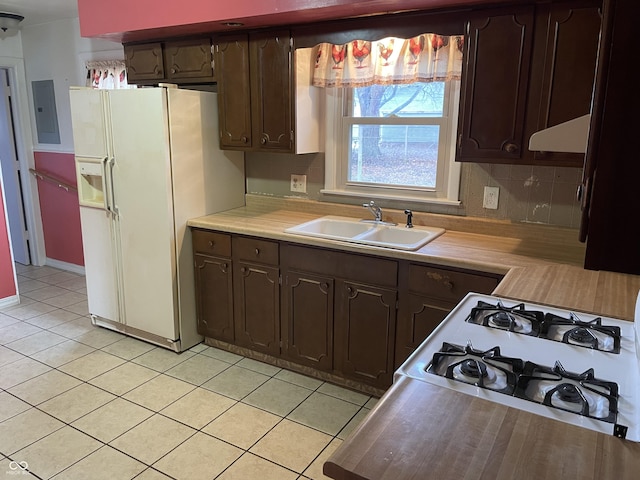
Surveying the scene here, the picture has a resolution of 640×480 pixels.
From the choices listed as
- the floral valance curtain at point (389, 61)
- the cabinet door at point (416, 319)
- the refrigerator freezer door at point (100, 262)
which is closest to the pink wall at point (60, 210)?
the refrigerator freezer door at point (100, 262)

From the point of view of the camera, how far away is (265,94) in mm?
3027

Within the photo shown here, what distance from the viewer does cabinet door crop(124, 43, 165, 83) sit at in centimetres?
340

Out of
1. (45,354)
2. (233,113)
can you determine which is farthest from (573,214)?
(45,354)

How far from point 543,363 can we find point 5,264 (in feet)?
14.3

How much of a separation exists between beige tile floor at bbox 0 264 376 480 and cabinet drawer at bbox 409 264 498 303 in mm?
785

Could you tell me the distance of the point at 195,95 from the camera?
3117 millimetres

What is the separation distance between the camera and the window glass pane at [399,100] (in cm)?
287

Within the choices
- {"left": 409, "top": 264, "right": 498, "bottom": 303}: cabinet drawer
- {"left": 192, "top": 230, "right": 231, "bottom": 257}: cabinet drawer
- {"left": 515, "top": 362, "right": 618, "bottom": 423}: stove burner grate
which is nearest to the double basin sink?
{"left": 409, "top": 264, "right": 498, "bottom": 303}: cabinet drawer

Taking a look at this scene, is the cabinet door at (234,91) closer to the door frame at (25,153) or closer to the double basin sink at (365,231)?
the double basin sink at (365,231)

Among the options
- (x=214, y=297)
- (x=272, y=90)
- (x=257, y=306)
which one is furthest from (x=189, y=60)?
(x=257, y=306)

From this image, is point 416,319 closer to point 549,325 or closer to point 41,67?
point 549,325

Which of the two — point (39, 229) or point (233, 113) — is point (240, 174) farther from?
point (39, 229)

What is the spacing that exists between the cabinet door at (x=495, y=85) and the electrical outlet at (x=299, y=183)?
123 cm

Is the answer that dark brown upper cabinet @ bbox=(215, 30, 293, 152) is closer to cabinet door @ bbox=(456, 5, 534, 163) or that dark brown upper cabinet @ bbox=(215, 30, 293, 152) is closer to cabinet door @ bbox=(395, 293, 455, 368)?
cabinet door @ bbox=(456, 5, 534, 163)
